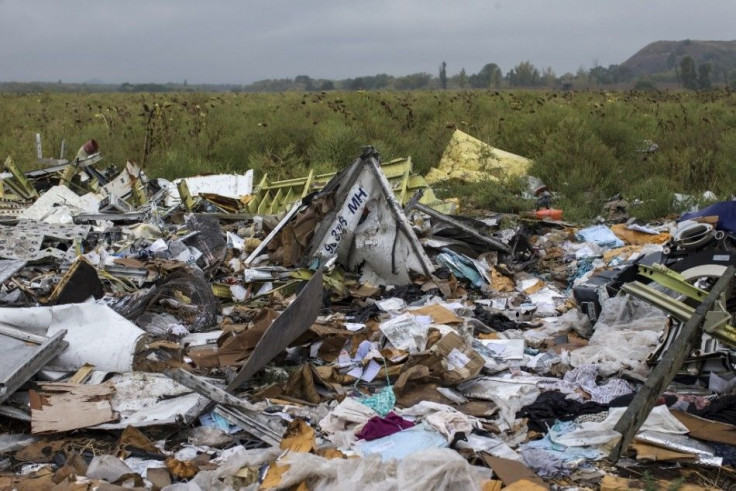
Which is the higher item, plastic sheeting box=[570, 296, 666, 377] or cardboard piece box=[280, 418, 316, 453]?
plastic sheeting box=[570, 296, 666, 377]

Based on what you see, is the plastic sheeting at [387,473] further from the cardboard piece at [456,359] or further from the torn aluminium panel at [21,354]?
the torn aluminium panel at [21,354]

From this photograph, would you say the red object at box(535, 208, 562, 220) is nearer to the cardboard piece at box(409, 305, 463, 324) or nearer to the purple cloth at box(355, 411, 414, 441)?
the cardboard piece at box(409, 305, 463, 324)

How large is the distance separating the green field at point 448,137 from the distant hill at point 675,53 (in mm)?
78233

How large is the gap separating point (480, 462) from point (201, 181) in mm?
7556

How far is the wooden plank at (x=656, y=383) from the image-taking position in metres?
2.72

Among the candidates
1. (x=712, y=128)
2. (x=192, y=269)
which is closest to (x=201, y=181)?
(x=192, y=269)

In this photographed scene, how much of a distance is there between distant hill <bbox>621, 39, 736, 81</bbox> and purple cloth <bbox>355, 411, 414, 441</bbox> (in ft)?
295

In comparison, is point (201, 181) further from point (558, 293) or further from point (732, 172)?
point (732, 172)

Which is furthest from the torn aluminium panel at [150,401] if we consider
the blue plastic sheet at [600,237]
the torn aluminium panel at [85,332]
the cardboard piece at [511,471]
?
the blue plastic sheet at [600,237]

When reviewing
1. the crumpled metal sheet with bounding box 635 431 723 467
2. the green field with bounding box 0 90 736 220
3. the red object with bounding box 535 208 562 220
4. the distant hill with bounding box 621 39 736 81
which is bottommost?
the crumpled metal sheet with bounding box 635 431 723 467

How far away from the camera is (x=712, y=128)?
12.6 m

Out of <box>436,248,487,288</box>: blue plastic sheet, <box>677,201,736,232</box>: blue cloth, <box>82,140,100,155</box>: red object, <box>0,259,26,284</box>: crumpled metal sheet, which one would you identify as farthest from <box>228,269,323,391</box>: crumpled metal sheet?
<box>82,140,100,155</box>: red object

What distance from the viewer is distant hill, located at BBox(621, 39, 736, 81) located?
88062mm

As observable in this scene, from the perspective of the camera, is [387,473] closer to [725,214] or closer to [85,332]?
[85,332]
